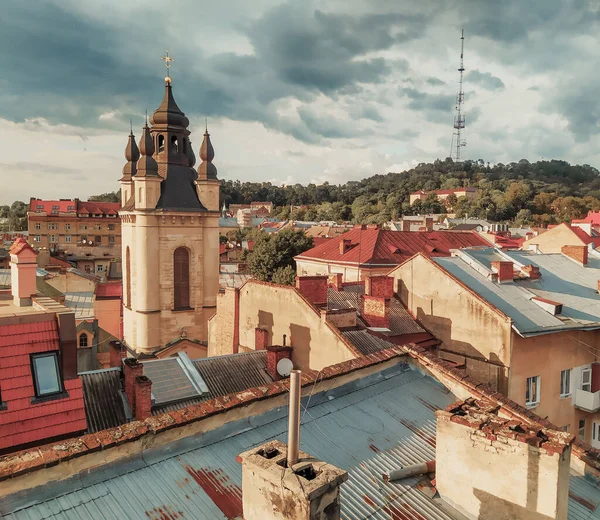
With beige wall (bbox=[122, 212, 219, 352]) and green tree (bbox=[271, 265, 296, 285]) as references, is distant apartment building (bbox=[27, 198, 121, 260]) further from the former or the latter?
beige wall (bbox=[122, 212, 219, 352])

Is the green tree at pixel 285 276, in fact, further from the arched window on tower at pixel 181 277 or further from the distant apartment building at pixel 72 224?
the distant apartment building at pixel 72 224

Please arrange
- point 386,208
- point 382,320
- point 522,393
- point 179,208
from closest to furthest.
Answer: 1. point 522,393
2. point 382,320
3. point 179,208
4. point 386,208

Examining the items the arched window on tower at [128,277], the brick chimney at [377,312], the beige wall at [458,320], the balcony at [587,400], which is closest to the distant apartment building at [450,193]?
the arched window on tower at [128,277]

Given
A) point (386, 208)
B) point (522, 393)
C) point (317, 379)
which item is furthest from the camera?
point (386, 208)

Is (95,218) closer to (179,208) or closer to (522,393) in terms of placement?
(179,208)

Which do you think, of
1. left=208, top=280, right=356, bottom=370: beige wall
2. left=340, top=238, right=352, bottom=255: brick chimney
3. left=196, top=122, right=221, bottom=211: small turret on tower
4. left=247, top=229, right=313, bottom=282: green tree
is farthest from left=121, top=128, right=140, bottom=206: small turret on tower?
left=247, top=229, right=313, bottom=282: green tree

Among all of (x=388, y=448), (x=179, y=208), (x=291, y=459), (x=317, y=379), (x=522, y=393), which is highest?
(x=179, y=208)

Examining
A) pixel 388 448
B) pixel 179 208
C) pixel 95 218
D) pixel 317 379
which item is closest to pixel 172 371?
pixel 317 379

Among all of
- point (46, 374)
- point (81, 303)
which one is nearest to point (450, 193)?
point (81, 303)
